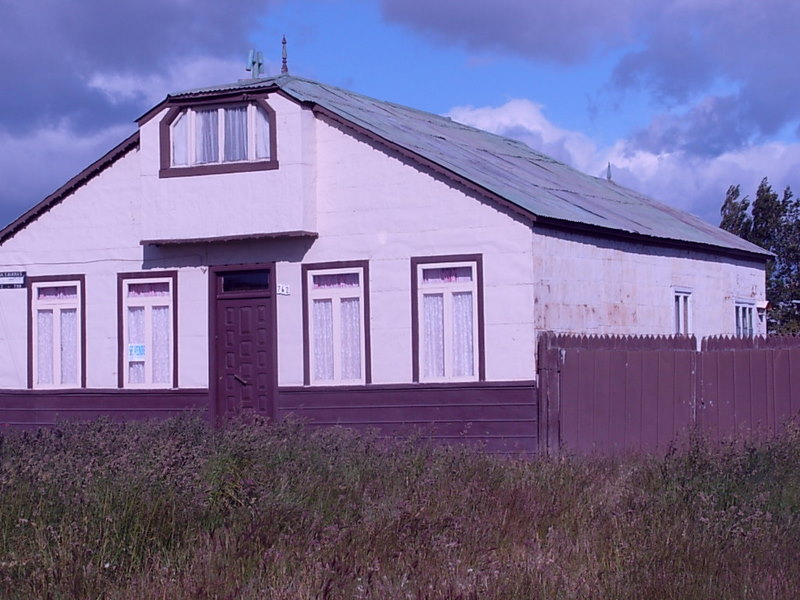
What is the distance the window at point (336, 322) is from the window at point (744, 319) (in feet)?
31.8

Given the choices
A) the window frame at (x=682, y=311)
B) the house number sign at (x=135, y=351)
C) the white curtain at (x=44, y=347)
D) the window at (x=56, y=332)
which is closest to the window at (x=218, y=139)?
the house number sign at (x=135, y=351)

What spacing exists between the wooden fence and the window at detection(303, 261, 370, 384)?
2.79 m

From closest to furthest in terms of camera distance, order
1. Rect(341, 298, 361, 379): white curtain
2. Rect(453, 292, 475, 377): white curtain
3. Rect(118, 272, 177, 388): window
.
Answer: Rect(453, 292, 475, 377): white curtain
Rect(341, 298, 361, 379): white curtain
Rect(118, 272, 177, 388): window

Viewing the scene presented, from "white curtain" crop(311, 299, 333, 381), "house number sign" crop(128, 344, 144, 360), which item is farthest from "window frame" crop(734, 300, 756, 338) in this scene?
"house number sign" crop(128, 344, 144, 360)

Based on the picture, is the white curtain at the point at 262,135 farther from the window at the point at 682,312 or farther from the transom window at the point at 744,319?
the transom window at the point at 744,319

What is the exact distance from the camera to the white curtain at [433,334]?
660 inches

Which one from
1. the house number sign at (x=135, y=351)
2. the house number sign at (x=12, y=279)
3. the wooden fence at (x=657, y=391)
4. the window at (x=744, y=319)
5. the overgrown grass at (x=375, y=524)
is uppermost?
the house number sign at (x=12, y=279)

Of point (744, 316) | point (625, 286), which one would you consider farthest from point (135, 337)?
point (744, 316)

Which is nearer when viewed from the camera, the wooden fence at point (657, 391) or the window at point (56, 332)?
the wooden fence at point (657, 391)

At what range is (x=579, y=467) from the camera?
42.0ft

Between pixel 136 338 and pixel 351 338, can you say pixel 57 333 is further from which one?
pixel 351 338

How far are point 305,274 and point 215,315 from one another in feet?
5.47

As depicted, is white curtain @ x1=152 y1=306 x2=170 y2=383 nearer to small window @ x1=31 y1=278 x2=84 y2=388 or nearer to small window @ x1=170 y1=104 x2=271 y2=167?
small window @ x1=31 y1=278 x2=84 y2=388

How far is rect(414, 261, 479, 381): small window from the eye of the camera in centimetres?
1652
